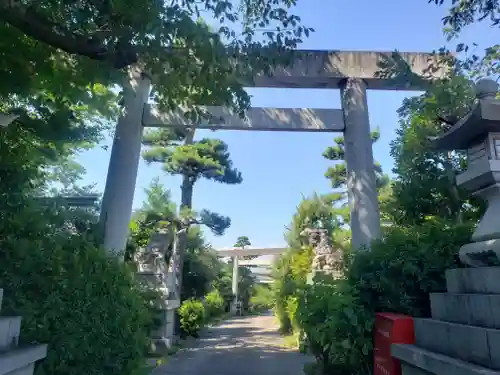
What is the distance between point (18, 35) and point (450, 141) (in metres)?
4.62

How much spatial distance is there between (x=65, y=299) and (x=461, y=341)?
3.46 meters

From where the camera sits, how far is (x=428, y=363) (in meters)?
2.64

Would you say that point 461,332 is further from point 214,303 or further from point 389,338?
point 214,303

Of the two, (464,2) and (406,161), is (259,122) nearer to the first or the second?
(406,161)

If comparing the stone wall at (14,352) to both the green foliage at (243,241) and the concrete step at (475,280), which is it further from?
the green foliage at (243,241)

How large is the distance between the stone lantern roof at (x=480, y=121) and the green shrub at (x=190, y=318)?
30.8ft

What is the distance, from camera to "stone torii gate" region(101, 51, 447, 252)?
21.2ft

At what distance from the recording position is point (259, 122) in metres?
6.85

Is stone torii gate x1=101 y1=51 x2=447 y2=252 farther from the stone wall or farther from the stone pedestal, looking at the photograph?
the stone wall

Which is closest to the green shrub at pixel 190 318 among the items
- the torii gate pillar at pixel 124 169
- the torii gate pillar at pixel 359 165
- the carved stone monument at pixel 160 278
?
the carved stone monument at pixel 160 278

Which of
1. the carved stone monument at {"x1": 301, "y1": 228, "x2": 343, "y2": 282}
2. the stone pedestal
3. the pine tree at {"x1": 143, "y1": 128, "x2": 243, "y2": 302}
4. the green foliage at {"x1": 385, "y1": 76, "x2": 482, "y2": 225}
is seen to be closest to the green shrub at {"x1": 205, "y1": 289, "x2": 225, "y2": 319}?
the pine tree at {"x1": 143, "y1": 128, "x2": 243, "y2": 302}

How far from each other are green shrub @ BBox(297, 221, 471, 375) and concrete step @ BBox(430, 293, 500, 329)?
801 millimetres

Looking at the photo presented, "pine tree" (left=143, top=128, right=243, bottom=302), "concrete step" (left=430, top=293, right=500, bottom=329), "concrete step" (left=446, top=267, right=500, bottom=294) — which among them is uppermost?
"pine tree" (left=143, top=128, right=243, bottom=302)

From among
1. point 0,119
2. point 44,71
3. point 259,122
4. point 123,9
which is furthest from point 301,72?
point 0,119
